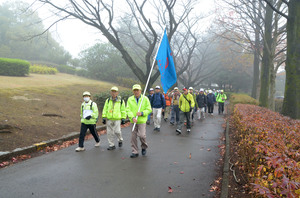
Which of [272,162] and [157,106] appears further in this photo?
[157,106]

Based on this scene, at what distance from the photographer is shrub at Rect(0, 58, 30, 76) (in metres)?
19.8

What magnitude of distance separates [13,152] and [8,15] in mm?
45795

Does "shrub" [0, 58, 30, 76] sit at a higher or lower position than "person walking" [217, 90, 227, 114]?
higher

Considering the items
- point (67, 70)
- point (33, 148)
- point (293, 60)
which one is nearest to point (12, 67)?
point (67, 70)

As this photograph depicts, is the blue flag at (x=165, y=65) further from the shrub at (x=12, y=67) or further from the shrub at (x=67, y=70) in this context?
the shrub at (x=67, y=70)

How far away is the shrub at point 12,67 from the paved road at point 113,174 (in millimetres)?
16848

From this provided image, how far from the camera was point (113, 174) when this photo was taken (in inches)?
193

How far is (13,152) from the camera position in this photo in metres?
5.96

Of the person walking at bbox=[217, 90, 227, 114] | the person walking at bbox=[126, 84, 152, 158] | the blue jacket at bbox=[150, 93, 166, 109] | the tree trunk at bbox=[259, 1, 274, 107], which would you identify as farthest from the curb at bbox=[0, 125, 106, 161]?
the tree trunk at bbox=[259, 1, 274, 107]

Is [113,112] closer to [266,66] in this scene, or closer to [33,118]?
[33,118]

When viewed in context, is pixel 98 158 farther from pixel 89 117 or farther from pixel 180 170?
pixel 180 170

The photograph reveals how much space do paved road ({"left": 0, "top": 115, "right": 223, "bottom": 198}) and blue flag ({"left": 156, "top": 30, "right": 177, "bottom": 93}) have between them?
2083mm

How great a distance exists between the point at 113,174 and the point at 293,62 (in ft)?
28.1

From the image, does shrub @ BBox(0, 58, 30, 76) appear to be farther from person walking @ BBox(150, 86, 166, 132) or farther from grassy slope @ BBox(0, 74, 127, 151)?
person walking @ BBox(150, 86, 166, 132)
